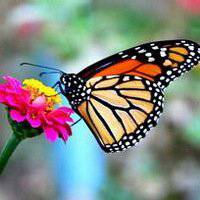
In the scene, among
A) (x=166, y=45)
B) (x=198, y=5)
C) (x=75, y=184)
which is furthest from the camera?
(x=75, y=184)

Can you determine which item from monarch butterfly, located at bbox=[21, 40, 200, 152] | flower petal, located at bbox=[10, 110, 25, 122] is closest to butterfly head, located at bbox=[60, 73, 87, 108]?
monarch butterfly, located at bbox=[21, 40, 200, 152]

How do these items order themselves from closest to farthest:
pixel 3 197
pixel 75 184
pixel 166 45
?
pixel 166 45, pixel 75 184, pixel 3 197

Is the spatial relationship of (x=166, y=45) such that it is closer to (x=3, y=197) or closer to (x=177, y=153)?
(x=177, y=153)

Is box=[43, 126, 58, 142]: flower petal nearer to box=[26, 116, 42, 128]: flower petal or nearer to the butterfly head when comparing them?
box=[26, 116, 42, 128]: flower petal

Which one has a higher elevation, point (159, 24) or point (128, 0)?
point (128, 0)

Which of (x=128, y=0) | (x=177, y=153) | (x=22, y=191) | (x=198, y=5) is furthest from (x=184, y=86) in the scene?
(x=22, y=191)

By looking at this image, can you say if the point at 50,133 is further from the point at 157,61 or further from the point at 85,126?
the point at 85,126
